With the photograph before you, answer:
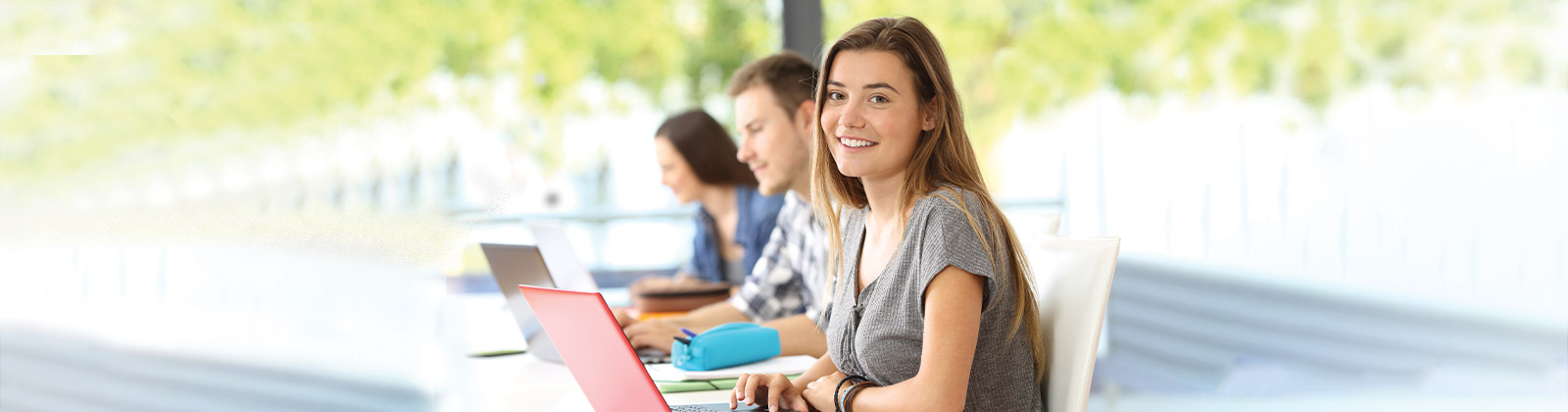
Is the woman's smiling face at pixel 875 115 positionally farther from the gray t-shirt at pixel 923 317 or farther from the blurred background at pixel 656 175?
the blurred background at pixel 656 175

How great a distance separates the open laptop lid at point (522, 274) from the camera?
1.42m

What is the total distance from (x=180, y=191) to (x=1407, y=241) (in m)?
4.45

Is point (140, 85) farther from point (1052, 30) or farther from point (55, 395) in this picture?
point (1052, 30)

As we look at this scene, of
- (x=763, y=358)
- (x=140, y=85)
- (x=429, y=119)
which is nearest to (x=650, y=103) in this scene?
(x=429, y=119)

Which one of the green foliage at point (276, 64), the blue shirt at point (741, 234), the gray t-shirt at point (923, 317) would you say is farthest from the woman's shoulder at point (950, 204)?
the green foliage at point (276, 64)

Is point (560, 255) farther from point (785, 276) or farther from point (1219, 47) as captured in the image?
point (1219, 47)

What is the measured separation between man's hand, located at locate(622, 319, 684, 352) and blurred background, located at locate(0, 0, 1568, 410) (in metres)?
0.87

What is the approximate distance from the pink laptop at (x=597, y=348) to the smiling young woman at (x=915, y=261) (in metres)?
0.17

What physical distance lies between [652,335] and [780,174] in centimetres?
42

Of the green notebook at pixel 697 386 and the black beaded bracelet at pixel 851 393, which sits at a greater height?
the black beaded bracelet at pixel 851 393

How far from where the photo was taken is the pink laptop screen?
2.68 feet

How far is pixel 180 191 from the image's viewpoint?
3121mm

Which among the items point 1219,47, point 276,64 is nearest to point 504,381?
point 276,64

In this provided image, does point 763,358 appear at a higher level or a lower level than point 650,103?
lower
